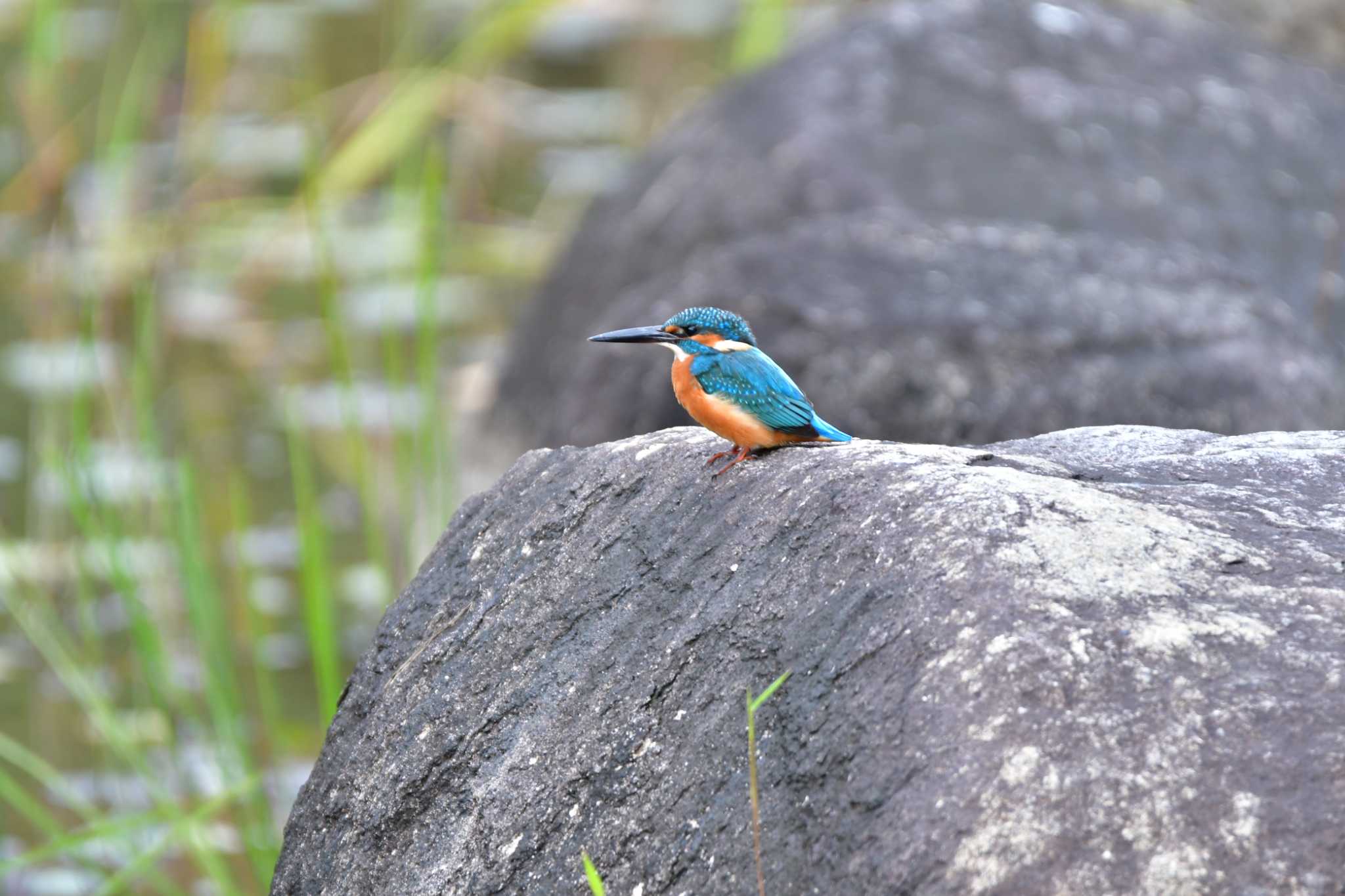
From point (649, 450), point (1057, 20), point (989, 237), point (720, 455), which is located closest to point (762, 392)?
point (720, 455)

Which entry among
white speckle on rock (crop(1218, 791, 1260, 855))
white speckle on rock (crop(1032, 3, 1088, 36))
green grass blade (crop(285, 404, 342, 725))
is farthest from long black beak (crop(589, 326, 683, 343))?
white speckle on rock (crop(1032, 3, 1088, 36))

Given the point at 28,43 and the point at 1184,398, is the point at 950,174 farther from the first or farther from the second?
the point at 28,43

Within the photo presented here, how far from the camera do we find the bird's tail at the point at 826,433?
249 centimetres

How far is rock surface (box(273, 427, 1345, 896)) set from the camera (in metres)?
1.77

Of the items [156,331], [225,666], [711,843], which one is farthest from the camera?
[156,331]

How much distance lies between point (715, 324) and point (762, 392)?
10.3 inches

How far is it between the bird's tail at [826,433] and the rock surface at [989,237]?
1.51m

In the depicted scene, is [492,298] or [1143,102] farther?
[492,298]

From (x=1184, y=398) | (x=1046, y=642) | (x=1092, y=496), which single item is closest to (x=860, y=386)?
(x=1184, y=398)

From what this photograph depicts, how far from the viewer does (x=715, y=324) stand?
105 inches

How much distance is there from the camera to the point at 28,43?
16.7ft

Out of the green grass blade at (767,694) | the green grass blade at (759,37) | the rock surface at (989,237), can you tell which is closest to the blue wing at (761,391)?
the green grass blade at (767,694)

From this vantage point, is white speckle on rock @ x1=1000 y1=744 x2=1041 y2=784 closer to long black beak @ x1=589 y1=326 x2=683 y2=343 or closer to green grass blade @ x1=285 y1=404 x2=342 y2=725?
long black beak @ x1=589 y1=326 x2=683 y2=343

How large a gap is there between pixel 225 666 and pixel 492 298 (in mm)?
4629
